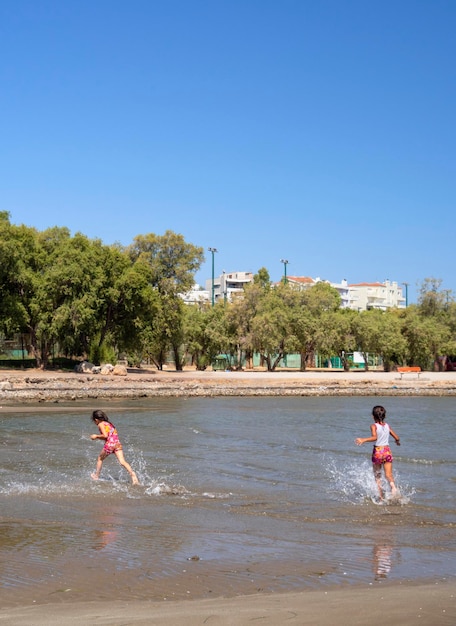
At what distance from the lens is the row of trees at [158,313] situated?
5475cm

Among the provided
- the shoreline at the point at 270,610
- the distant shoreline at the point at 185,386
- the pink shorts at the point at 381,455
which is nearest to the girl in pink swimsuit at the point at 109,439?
the pink shorts at the point at 381,455

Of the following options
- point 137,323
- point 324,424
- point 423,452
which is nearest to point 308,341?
point 137,323

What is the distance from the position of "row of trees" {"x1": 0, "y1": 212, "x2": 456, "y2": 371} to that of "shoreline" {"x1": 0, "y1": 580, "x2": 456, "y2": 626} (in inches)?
1866

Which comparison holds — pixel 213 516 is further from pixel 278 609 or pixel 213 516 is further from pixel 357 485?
pixel 278 609

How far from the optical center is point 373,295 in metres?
192

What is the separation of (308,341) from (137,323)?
2025 cm

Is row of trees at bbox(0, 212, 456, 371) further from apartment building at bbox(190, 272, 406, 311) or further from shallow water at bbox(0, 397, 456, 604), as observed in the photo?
apartment building at bbox(190, 272, 406, 311)

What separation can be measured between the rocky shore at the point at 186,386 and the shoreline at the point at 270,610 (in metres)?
31.8

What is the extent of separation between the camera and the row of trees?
5475cm

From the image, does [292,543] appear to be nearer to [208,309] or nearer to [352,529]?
[352,529]

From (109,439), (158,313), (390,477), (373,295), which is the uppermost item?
(373,295)

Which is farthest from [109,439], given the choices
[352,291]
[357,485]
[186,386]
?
[352,291]

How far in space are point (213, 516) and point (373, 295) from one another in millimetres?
184338

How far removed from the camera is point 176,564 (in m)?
8.19
